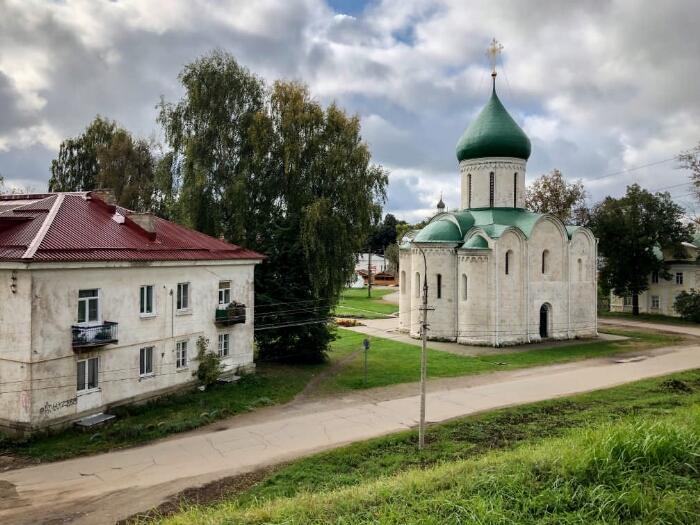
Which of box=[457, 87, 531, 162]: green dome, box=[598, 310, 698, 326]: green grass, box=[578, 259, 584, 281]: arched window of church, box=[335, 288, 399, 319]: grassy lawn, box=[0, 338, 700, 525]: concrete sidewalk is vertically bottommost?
box=[0, 338, 700, 525]: concrete sidewalk

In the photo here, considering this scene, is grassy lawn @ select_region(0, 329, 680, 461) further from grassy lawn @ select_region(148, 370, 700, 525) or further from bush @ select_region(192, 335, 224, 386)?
grassy lawn @ select_region(148, 370, 700, 525)

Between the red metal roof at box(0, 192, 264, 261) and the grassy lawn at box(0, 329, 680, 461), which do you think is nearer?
the grassy lawn at box(0, 329, 680, 461)

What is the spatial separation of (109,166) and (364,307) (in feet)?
88.1

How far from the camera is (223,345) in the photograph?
73.1ft

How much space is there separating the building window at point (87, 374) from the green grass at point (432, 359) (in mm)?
9150

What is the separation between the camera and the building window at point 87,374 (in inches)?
640

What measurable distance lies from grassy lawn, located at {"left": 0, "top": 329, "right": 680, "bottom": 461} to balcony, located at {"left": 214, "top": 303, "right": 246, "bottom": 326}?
251 centimetres

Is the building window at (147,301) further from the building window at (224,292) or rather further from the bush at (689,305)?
the bush at (689,305)

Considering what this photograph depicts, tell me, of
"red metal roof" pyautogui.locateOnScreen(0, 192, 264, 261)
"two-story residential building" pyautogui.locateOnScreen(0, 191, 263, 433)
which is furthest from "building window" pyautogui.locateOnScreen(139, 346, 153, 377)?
"red metal roof" pyautogui.locateOnScreen(0, 192, 264, 261)

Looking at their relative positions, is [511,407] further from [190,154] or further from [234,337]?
[190,154]

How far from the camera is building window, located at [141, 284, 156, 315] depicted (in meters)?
18.5

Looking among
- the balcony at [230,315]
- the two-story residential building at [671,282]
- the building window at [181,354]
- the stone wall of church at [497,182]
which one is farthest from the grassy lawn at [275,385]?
the two-story residential building at [671,282]

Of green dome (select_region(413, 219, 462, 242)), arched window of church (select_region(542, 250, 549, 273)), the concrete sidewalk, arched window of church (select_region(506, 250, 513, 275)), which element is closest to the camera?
the concrete sidewalk

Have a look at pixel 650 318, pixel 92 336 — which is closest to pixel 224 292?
pixel 92 336
